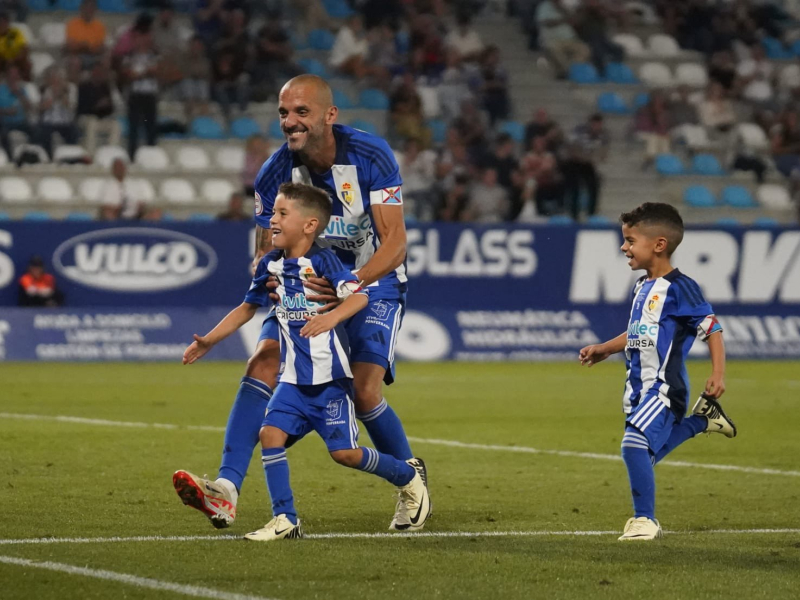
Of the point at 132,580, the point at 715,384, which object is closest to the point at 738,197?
the point at 715,384

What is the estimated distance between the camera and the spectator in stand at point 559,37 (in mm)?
27406

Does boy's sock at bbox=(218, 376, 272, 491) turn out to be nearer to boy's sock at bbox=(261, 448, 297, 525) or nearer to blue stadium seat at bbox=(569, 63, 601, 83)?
boy's sock at bbox=(261, 448, 297, 525)

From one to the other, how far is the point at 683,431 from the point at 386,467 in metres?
1.38

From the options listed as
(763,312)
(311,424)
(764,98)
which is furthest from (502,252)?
(311,424)

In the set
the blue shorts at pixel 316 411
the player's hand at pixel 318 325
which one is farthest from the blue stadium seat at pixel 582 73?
the player's hand at pixel 318 325

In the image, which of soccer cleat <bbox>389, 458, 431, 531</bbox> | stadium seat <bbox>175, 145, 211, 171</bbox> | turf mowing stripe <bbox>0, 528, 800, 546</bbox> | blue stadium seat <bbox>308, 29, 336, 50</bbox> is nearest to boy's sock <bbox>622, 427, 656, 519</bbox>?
turf mowing stripe <bbox>0, 528, 800, 546</bbox>

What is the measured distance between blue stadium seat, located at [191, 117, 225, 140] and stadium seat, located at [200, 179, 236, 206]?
1206 millimetres

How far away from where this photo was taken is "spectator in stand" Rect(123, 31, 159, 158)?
2250cm

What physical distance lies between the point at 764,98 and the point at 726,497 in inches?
796

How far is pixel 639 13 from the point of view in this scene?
28844 millimetres

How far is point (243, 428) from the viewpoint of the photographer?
6.86 meters

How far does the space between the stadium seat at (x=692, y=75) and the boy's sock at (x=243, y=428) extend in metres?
21.8

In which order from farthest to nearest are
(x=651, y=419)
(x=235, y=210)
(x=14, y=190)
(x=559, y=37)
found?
(x=559, y=37) < (x=14, y=190) < (x=235, y=210) < (x=651, y=419)

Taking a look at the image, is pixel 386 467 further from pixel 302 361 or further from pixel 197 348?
pixel 197 348
